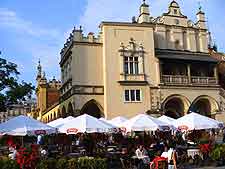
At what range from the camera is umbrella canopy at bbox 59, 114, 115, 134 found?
2091 cm

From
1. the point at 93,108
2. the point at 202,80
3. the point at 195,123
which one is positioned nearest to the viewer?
the point at 195,123

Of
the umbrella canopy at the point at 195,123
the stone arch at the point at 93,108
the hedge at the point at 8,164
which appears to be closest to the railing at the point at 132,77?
the stone arch at the point at 93,108

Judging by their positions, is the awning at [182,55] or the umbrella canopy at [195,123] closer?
the umbrella canopy at [195,123]

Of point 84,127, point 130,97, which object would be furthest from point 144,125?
point 130,97

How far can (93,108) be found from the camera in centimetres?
4059

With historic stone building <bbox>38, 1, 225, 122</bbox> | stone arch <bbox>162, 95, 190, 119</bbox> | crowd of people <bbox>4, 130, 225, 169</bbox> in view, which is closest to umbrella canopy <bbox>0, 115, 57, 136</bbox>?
crowd of people <bbox>4, 130, 225, 169</bbox>

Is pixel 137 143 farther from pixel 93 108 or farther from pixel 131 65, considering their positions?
pixel 93 108

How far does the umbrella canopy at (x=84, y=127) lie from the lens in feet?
68.6

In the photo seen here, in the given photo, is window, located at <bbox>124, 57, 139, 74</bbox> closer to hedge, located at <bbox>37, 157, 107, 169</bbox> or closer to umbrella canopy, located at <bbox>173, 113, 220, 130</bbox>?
umbrella canopy, located at <bbox>173, 113, 220, 130</bbox>

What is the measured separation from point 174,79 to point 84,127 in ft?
68.7

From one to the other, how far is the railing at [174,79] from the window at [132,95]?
2.99 metres

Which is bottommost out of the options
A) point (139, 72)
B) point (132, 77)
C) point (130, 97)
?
point (130, 97)

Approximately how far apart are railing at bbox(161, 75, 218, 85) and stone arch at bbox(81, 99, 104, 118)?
22.3 feet

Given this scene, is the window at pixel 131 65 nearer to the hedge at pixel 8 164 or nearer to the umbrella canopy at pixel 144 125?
the umbrella canopy at pixel 144 125
